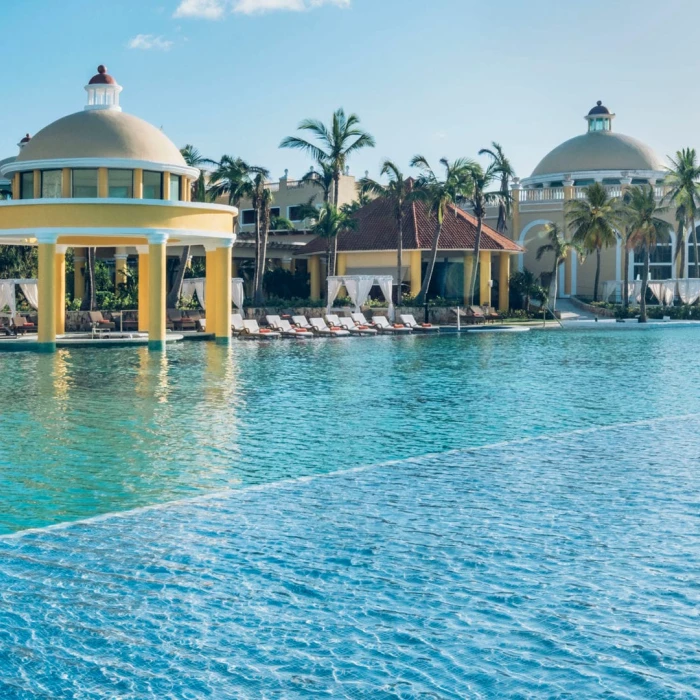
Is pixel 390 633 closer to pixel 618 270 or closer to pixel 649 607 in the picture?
pixel 649 607

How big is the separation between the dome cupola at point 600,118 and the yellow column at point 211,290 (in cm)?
4400

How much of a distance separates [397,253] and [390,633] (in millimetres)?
48040

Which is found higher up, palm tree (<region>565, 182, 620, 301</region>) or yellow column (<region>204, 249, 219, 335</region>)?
palm tree (<region>565, 182, 620, 301</region>)

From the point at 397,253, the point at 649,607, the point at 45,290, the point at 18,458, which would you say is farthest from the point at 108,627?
the point at 397,253

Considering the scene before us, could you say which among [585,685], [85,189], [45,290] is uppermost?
[85,189]

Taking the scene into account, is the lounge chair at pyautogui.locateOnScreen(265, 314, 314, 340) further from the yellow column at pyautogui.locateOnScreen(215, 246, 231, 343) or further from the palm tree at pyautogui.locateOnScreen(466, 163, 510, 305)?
the palm tree at pyautogui.locateOnScreen(466, 163, 510, 305)

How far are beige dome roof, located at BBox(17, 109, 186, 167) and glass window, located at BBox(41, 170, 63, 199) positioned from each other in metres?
0.50

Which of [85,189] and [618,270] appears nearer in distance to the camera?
[85,189]

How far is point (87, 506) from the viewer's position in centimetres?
1073

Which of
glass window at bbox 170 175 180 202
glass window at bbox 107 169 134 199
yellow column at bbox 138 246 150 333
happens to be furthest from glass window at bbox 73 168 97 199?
yellow column at bbox 138 246 150 333

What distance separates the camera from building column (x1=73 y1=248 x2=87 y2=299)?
51.2 meters

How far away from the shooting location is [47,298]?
32.6m

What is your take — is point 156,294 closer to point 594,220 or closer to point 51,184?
point 51,184

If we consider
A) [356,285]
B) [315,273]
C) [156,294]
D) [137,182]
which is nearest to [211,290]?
[156,294]
